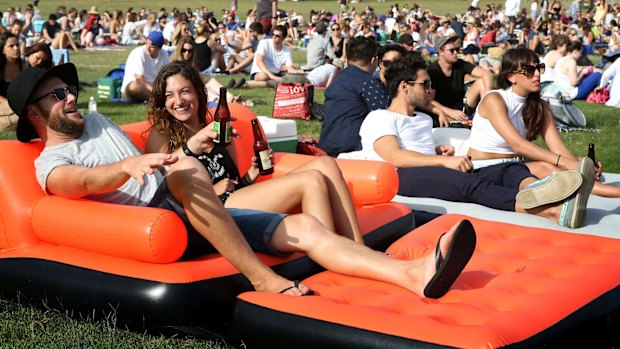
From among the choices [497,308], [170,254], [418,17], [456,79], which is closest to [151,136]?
[170,254]

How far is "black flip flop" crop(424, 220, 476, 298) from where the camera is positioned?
4.01m

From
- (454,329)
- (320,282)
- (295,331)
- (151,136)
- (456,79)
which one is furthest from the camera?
(456,79)

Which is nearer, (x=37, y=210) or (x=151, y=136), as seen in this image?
(x=37, y=210)

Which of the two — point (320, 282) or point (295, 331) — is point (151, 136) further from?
point (295, 331)

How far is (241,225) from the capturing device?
4.66 metres

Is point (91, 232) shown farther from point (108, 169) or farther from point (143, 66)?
point (143, 66)

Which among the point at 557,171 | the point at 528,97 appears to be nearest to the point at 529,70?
the point at 528,97

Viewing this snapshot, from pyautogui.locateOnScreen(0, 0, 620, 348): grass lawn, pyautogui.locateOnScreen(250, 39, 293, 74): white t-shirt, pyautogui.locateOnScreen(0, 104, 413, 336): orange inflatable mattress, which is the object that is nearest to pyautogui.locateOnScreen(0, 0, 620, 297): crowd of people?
pyautogui.locateOnScreen(0, 104, 413, 336): orange inflatable mattress

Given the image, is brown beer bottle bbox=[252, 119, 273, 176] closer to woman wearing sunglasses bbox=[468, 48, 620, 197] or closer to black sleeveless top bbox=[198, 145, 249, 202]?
black sleeveless top bbox=[198, 145, 249, 202]

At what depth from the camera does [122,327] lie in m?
4.26

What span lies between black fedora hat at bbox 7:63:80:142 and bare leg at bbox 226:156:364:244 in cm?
121

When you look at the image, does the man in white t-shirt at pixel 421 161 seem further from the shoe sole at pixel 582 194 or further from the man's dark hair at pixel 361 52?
the man's dark hair at pixel 361 52

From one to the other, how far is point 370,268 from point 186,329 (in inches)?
38.6

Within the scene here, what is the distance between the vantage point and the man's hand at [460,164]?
255 inches
